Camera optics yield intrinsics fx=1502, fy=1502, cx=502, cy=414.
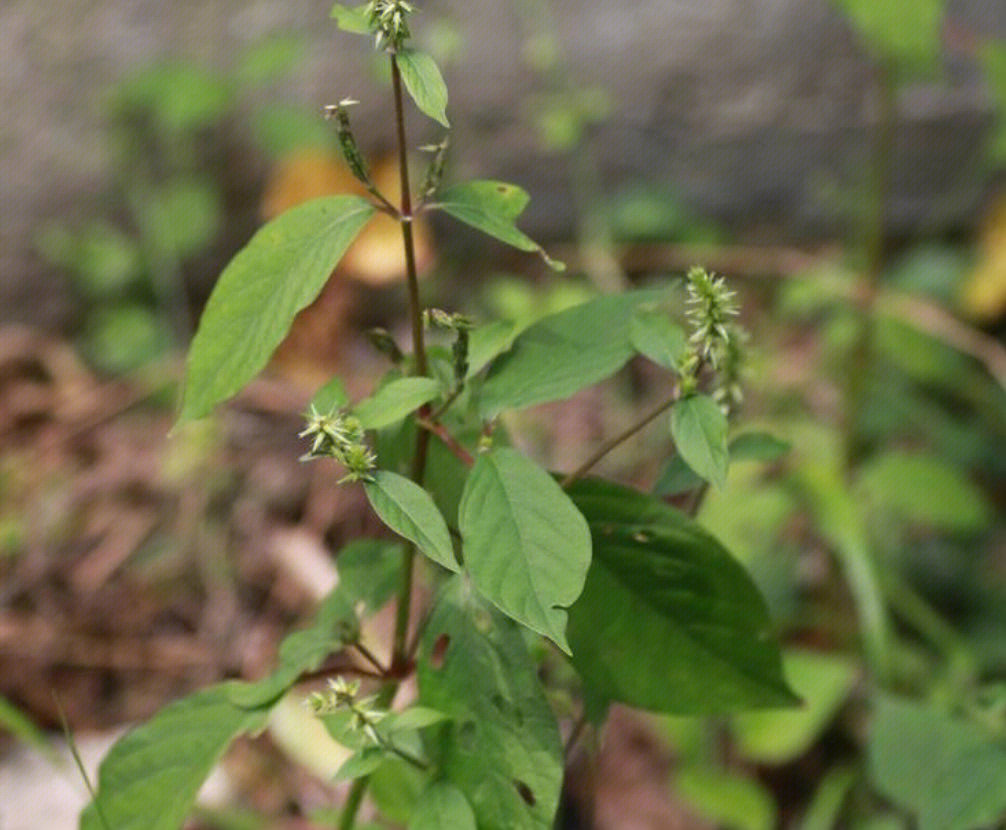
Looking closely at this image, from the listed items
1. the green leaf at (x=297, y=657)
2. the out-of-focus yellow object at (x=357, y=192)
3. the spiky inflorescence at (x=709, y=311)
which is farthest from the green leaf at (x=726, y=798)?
the out-of-focus yellow object at (x=357, y=192)

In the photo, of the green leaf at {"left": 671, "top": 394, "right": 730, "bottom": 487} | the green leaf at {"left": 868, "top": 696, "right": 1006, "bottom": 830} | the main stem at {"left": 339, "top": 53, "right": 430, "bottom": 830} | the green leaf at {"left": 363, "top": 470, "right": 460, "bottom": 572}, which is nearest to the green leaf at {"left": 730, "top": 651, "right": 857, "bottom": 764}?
the green leaf at {"left": 868, "top": 696, "right": 1006, "bottom": 830}

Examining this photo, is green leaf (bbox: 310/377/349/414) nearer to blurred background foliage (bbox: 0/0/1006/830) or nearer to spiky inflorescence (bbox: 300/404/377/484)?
spiky inflorescence (bbox: 300/404/377/484)

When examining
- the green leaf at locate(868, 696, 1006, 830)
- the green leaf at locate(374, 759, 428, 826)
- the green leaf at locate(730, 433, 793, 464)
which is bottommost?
the green leaf at locate(868, 696, 1006, 830)

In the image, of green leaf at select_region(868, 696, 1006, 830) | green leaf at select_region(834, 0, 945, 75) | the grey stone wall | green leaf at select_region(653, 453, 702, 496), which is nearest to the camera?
green leaf at select_region(653, 453, 702, 496)

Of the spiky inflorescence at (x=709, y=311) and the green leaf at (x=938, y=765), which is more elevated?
the spiky inflorescence at (x=709, y=311)

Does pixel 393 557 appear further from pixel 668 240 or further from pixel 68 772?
pixel 668 240

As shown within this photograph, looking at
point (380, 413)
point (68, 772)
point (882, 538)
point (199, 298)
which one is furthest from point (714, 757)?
point (199, 298)

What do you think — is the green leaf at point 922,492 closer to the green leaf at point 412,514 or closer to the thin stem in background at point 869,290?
the thin stem in background at point 869,290
